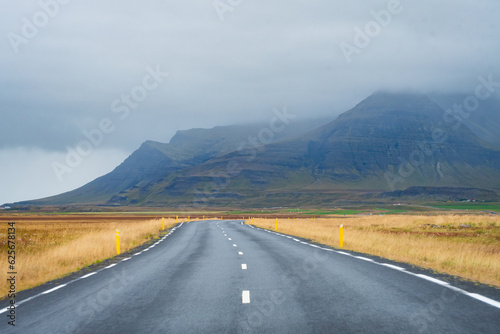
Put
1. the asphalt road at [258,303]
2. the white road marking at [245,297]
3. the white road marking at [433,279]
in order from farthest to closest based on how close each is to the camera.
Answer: the white road marking at [433,279] → the white road marking at [245,297] → the asphalt road at [258,303]

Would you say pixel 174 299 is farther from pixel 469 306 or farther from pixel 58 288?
pixel 469 306

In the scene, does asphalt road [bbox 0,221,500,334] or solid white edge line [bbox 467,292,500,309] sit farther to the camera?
solid white edge line [bbox 467,292,500,309]

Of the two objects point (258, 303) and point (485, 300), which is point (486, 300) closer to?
point (485, 300)

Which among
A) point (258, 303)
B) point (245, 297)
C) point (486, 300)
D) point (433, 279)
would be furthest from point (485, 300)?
point (245, 297)

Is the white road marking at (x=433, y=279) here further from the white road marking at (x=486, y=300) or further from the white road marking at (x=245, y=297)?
the white road marking at (x=245, y=297)

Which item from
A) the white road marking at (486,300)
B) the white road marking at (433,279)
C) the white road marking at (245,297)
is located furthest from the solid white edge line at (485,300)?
the white road marking at (245,297)

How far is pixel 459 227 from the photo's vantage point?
4344 centimetres

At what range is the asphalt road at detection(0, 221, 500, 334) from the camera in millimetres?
7211

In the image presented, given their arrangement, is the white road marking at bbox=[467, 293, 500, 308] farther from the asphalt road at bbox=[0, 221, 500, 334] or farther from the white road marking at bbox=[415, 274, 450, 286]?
the white road marking at bbox=[415, 274, 450, 286]

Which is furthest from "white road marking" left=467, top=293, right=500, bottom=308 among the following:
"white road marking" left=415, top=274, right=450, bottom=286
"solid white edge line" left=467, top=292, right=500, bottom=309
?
"white road marking" left=415, top=274, right=450, bottom=286

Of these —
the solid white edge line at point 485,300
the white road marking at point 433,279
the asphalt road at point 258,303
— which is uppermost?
the asphalt road at point 258,303

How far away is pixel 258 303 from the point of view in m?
8.95

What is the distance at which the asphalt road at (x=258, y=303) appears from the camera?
721 cm

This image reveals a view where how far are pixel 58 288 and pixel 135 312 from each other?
3.97 metres
